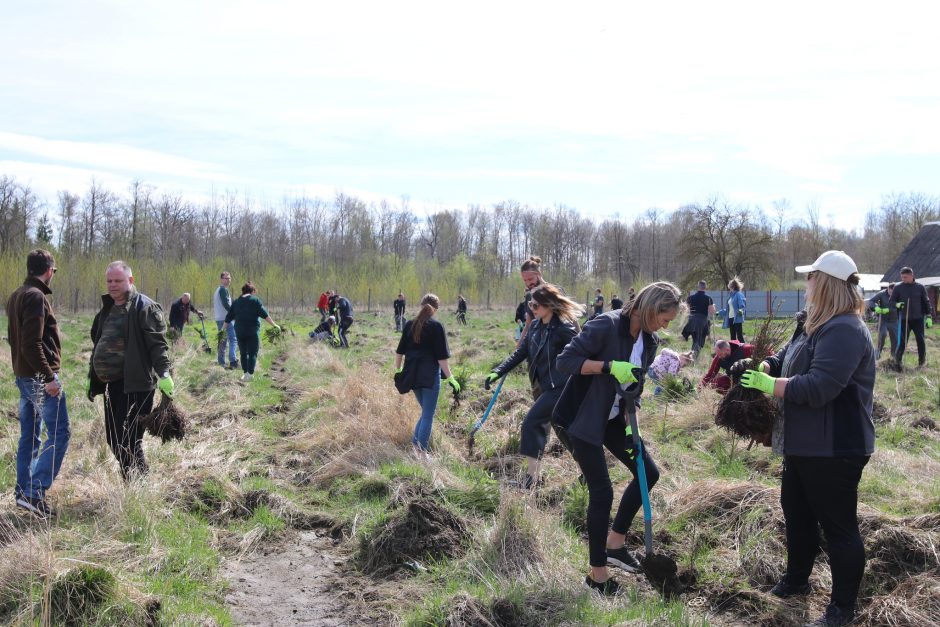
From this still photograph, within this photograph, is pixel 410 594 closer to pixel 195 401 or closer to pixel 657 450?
pixel 657 450

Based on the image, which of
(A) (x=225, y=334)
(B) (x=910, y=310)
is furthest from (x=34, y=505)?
(B) (x=910, y=310)

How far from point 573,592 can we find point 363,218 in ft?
235

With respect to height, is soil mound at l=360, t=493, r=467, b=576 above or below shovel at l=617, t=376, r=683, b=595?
below

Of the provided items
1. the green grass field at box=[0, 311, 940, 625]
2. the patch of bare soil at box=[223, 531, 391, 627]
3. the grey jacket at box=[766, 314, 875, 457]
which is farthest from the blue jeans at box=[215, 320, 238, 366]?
the grey jacket at box=[766, 314, 875, 457]

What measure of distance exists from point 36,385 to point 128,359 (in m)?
0.66

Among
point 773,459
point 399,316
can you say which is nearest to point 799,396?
point 773,459

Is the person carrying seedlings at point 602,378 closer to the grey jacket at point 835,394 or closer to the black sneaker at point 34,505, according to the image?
the grey jacket at point 835,394

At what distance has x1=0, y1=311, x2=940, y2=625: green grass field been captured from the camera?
396 centimetres

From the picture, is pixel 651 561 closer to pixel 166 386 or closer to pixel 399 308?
pixel 166 386

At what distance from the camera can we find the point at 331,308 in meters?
21.7

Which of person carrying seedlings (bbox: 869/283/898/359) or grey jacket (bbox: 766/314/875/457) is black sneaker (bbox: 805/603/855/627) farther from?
person carrying seedlings (bbox: 869/283/898/359)

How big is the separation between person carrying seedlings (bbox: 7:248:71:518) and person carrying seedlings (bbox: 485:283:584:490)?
360 centimetres

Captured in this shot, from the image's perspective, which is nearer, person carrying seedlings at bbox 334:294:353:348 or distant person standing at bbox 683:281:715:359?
distant person standing at bbox 683:281:715:359

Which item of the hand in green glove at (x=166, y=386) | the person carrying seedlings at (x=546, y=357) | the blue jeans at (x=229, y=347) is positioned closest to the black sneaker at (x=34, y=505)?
the hand in green glove at (x=166, y=386)
